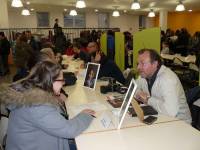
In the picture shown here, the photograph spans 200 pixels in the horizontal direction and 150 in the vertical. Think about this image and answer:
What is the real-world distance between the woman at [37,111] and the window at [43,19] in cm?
1333

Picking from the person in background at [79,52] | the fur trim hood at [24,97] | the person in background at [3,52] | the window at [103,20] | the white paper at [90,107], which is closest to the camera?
the fur trim hood at [24,97]

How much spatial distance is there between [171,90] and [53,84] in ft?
3.56

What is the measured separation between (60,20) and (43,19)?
97cm

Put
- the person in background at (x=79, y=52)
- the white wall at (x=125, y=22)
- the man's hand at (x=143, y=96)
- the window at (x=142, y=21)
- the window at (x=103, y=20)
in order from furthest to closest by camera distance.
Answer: the window at (x=142, y=21), the white wall at (x=125, y=22), the window at (x=103, y=20), the person in background at (x=79, y=52), the man's hand at (x=143, y=96)

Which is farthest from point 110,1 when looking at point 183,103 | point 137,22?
point 183,103

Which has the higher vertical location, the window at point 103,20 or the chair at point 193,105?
the window at point 103,20

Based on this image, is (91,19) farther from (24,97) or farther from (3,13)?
(24,97)

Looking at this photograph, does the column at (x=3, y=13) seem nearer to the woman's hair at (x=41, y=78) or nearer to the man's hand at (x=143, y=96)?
the man's hand at (x=143, y=96)

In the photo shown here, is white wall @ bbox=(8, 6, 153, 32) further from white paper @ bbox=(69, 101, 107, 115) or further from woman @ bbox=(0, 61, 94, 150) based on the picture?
woman @ bbox=(0, 61, 94, 150)

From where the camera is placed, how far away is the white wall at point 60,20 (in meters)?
13.6

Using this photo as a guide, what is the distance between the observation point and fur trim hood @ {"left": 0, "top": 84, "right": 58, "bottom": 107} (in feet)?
5.01

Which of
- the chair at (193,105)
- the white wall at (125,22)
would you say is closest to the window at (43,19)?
the white wall at (125,22)

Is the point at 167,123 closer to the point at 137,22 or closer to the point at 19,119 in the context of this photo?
the point at 19,119

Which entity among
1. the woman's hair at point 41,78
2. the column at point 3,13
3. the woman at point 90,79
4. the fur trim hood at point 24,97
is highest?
the column at point 3,13
